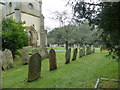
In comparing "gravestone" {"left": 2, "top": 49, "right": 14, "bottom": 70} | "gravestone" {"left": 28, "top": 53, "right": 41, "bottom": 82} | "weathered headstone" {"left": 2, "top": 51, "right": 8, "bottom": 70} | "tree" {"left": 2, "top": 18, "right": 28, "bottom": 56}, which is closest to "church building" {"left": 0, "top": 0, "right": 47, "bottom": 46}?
"tree" {"left": 2, "top": 18, "right": 28, "bottom": 56}

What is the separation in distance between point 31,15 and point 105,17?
22732 mm

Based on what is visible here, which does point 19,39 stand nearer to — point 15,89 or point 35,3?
point 15,89

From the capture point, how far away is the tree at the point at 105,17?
311cm

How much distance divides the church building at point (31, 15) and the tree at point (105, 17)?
63.9 feet

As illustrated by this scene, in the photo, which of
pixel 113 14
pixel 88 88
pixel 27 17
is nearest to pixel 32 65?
pixel 88 88

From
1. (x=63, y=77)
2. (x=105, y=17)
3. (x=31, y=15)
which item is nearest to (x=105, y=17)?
(x=105, y=17)

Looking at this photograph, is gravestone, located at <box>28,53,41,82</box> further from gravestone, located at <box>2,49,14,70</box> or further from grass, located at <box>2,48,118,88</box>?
gravestone, located at <box>2,49,14,70</box>

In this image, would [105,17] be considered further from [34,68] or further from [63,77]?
[34,68]

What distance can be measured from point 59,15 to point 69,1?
10.8 metres

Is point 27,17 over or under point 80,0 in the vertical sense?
over

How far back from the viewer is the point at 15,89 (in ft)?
12.8

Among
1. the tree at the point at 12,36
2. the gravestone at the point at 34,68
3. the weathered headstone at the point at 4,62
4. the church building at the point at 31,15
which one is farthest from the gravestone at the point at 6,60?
the church building at the point at 31,15

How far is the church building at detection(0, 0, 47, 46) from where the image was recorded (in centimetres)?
2160

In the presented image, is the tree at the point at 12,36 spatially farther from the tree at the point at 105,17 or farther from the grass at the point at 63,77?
the tree at the point at 105,17
